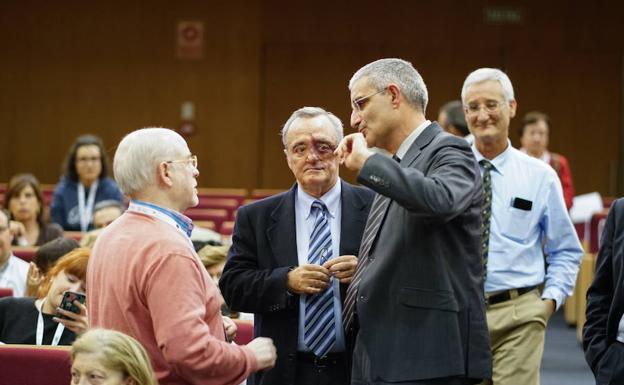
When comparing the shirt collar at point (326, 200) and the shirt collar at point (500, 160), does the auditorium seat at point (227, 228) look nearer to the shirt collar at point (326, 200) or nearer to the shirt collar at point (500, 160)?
the shirt collar at point (500, 160)

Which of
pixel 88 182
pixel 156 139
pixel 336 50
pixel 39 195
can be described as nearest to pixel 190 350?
pixel 156 139

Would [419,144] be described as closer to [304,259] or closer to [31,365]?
[304,259]

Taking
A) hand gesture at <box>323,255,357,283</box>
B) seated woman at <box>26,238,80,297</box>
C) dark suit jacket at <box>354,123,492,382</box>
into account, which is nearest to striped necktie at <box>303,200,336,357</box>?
hand gesture at <box>323,255,357,283</box>

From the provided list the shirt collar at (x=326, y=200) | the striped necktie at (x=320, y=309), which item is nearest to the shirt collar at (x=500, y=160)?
the shirt collar at (x=326, y=200)

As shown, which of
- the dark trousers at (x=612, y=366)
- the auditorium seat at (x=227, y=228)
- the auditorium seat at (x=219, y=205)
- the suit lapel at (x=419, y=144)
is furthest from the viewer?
the auditorium seat at (x=219, y=205)

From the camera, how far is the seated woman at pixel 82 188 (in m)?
8.45

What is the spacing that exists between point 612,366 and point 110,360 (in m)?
1.56

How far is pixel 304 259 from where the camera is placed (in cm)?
348

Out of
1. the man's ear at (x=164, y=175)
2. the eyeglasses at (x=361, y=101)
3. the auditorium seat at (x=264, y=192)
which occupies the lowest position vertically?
the auditorium seat at (x=264, y=192)

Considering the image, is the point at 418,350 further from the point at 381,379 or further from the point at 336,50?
the point at 336,50

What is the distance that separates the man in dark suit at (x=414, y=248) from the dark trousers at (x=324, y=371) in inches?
15.4

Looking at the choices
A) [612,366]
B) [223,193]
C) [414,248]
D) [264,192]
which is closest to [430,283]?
[414,248]

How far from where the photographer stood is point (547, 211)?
13.5 feet

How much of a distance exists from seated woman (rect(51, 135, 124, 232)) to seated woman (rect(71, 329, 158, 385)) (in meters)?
5.78
